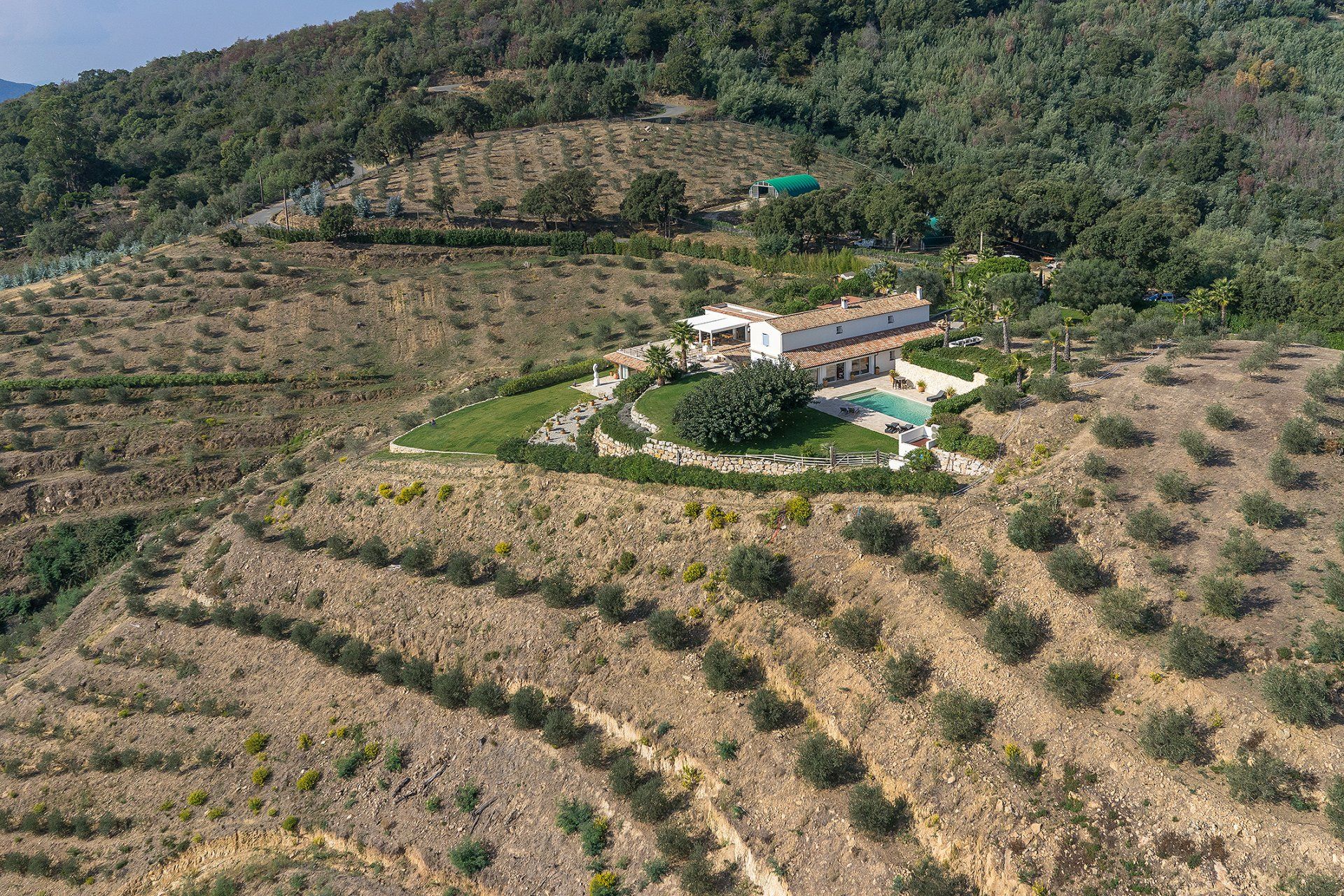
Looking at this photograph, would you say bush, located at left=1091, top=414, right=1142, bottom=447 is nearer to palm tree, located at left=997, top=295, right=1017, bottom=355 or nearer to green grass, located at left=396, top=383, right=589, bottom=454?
palm tree, located at left=997, top=295, right=1017, bottom=355

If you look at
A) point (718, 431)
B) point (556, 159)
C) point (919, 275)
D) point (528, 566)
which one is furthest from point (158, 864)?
point (556, 159)

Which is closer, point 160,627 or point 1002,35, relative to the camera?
point 160,627

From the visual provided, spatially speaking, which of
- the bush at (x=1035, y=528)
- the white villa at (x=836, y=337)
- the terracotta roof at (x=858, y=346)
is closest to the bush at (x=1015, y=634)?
the bush at (x=1035, y=528)

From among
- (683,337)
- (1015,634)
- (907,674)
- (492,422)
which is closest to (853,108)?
(683,337)

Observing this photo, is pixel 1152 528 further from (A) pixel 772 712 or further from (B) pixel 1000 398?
(A) pixel 772 712

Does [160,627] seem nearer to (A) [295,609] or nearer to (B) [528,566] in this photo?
(A) [295,609]

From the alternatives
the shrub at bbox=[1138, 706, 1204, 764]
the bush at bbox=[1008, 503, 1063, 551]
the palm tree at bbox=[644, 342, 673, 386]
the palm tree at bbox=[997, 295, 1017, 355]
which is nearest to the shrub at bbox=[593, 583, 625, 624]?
the bush at bbox=[1008, 503, 1063, 551]
